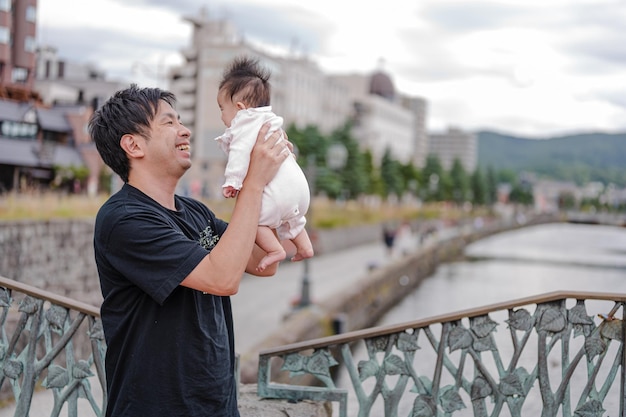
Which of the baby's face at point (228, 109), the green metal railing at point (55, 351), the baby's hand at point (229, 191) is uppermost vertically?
the baby's face at point (228, 109)

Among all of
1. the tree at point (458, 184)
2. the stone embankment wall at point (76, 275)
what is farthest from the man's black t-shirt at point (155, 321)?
the tree at point (458, 184)

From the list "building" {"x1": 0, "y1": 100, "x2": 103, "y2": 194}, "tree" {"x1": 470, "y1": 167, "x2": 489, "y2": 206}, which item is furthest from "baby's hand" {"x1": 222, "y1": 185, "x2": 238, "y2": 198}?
"tree" {"x1": 470, "y1": 167, "x2": 489, "y2": 206}

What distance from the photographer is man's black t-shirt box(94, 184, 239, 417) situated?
7.57 feet

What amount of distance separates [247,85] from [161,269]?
742mm

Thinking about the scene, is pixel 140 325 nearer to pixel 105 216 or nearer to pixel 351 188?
pixel 105 216

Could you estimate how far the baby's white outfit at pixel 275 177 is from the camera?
2518 millimetres

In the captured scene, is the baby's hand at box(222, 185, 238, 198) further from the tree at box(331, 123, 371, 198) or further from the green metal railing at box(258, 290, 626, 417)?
the tree at box(331, 123, 371, 198)

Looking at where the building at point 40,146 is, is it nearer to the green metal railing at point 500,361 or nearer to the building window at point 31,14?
the building window at point 31,14

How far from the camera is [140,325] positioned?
2385 millimetres

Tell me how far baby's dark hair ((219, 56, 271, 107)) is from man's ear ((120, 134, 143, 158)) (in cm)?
39

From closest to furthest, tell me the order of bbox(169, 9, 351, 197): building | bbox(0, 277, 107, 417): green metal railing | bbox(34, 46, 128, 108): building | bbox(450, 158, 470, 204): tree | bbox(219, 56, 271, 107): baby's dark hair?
bbox(219, 56, 271, 107): baby's dark hair, bbox(0, 277, 107, 417): green metal railing, bbox(34, 46, 128, 108): building, bbox(169, 9, 351, 197): building, bbox(450, 158, 470, 204): tree

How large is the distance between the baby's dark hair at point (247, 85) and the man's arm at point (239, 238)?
0.25 metres

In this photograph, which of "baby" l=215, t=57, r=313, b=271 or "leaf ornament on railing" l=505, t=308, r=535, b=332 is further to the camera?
"leaf ornament on railing" l=505, t=308, r=535, b=332

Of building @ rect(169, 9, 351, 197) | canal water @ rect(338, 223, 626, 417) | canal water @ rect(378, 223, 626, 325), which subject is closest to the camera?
canal water @ rect(338, 223, 626, 417)
